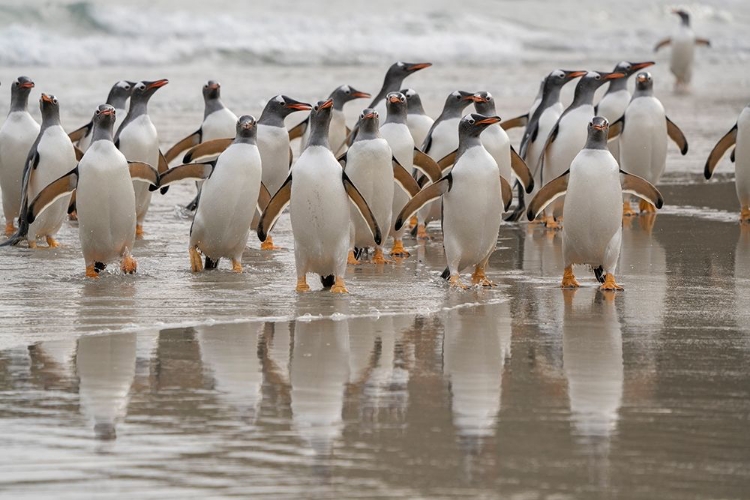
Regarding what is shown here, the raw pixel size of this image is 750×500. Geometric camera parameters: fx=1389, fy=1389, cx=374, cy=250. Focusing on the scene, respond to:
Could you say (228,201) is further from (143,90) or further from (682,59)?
(682,59)

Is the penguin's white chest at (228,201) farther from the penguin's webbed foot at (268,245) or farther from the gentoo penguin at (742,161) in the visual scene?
the gentoo penguin at (742,161)

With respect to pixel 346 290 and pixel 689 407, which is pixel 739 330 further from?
pixel 346 290

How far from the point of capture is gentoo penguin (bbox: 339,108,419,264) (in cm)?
923

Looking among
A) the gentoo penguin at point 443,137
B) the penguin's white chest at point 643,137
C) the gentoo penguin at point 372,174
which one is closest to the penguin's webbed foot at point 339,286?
the gentoo penguin at point 372,174

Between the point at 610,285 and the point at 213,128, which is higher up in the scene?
the point at 213,128

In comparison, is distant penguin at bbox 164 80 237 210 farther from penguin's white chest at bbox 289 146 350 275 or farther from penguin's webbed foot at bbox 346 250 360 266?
penguin's white chest at bbox 289 146 350 275

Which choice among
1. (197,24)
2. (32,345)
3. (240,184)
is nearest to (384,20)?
(197,24)

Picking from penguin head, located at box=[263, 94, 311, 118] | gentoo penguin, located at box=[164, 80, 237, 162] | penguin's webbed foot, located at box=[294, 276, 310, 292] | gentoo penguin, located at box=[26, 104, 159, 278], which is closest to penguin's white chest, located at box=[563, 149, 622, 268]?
penguin's webbed foot, located at box=[294, 276, 310, 292]

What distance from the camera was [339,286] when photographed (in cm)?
827

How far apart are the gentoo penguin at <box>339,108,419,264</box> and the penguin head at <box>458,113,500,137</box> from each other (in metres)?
0.82

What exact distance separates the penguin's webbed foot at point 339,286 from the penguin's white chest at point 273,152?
8.09 feet

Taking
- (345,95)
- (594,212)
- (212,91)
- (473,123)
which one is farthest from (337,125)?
(594,212)

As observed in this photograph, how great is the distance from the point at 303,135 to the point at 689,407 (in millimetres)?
6950

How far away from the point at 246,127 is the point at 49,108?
1.80 m
